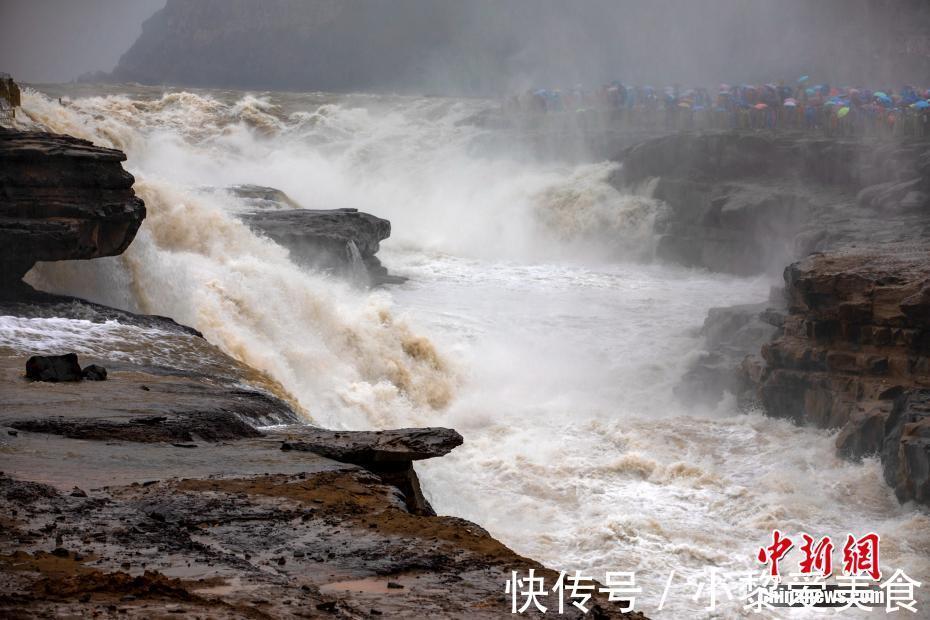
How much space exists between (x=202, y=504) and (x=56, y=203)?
7313mm

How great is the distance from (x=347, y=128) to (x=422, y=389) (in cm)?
2370

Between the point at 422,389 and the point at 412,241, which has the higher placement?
the point at 412,241

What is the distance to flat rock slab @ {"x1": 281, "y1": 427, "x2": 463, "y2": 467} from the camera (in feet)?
22.4

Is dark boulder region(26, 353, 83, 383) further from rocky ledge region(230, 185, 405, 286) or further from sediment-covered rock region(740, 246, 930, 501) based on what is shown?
rocky ledge region(230, 185, 405, 286)

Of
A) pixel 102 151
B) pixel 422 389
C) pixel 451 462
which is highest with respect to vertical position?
pixel 102 151

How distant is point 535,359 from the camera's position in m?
18.8

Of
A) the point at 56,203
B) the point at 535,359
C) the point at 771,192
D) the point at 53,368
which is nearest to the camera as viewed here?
the point at 53,368

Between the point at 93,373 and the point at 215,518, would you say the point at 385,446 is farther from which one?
the point at 93,373

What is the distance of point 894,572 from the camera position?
33.2 ft

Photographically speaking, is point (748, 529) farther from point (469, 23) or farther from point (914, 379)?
point (469, 23)

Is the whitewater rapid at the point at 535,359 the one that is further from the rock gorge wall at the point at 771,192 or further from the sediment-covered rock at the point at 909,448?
the rock gorge wall at the point at 771,192

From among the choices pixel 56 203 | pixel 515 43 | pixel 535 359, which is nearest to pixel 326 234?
pixel 535 359

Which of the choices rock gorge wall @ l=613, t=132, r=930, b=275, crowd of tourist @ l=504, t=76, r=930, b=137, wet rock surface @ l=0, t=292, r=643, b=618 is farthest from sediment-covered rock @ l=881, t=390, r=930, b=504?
crowd of tourist @ l=504, t=76, r=930, b=137

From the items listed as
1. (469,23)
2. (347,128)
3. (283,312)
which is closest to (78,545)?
(283,312)
